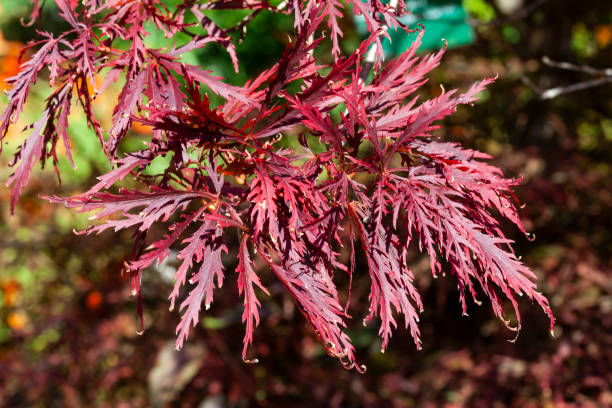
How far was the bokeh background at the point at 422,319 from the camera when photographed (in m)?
2.26

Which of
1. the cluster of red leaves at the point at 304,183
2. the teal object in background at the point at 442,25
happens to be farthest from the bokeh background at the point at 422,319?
the cluster of red leaves at the point at 304,183

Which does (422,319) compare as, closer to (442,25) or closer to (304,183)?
(442,25)

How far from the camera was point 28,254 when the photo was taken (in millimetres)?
3000

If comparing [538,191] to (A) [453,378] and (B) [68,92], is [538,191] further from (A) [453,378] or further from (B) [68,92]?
(B) [68,92]

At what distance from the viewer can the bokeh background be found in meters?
2.26

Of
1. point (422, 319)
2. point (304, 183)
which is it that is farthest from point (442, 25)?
point (422, 319)

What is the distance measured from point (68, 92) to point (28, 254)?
249 centimetres

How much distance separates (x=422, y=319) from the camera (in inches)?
127

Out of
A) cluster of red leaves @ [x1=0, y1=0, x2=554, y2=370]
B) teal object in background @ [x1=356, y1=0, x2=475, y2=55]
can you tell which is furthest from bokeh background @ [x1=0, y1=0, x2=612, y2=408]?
cluster of red leaves @ [x1=0, y1=0, x2=554, y2=370]

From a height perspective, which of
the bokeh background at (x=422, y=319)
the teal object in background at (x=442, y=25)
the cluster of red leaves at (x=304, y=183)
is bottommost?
the bokeh background at (x=422, y=319)

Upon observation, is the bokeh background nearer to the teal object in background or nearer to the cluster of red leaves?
the teal object in background

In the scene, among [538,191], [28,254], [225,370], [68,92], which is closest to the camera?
[68,92]

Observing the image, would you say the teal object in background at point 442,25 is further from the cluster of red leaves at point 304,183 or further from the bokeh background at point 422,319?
the cluster of red leaves at point 304,183

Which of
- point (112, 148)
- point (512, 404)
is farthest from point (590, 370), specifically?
point (112, 148)
